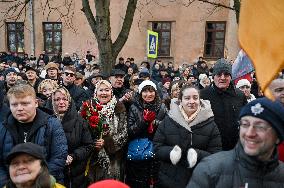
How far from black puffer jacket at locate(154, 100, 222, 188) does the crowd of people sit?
0.4 inches

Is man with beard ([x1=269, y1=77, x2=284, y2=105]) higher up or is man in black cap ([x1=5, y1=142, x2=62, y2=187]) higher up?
man with beard ([x1=269, y1=77, x2=284, y2=105])

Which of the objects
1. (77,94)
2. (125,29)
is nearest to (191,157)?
(77,94)

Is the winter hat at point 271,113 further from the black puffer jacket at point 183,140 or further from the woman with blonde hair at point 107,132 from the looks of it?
the woman with blonde hair at point 107,132

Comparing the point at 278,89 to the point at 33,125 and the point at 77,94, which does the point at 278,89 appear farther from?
the point at 77,94

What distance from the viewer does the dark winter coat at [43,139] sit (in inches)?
141

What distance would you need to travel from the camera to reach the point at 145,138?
5012mm

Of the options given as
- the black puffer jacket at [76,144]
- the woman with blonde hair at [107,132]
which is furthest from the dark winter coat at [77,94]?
the black puffer jacket at [76,144]

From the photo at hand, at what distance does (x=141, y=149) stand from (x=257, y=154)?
2.79 meters

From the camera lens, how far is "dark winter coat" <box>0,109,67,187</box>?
3582 mm

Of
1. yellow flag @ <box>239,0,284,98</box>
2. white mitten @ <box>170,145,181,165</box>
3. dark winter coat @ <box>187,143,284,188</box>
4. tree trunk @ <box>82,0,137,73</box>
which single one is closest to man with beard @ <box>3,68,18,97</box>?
tree trunk @ <box>82,0,137,73</box>

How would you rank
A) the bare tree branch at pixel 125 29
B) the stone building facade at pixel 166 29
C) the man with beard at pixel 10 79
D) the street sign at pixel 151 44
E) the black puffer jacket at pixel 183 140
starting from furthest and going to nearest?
the stone building facade at pixel 166 29
the street sign at pixel 151 44
the bare tree branch at pixel 125 29
the man with beard at pixel 10 79
the black puffer jacket at pixel 183 140

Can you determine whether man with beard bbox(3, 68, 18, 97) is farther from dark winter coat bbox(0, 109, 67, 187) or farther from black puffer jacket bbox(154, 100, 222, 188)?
black puffer jacket bbox(154, 100, 222, 188)

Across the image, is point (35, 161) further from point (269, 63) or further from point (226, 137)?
point (226, 137)

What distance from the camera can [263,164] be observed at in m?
2.29
